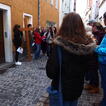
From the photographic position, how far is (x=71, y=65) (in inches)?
96.5

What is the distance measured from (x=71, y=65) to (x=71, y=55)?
0.37ft

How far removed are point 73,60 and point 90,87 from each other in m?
2.98

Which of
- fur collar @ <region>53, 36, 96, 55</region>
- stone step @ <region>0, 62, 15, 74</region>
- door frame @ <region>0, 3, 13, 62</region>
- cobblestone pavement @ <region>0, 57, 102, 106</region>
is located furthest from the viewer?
door frame @ <region>0, 3, 13, 62</region>

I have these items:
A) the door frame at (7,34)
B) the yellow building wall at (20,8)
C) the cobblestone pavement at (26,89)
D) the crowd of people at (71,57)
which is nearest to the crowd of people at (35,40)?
the door frame at (7,34)

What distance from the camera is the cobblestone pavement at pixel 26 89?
4.48 meters

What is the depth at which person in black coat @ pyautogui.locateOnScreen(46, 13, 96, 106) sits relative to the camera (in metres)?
2.40

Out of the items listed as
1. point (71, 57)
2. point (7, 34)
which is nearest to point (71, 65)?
point (71, 57)

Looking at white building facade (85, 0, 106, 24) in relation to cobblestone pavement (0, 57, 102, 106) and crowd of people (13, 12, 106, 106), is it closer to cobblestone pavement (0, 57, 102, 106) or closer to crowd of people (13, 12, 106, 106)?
cobblestone pavement (0, 57, 102, 106)

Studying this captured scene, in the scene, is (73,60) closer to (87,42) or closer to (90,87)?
(87,42)

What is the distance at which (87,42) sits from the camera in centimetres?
252

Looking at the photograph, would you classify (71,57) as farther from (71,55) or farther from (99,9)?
(99,9)

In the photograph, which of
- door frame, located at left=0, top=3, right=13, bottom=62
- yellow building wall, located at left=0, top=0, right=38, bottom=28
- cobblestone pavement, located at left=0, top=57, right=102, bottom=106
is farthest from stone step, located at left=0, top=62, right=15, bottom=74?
yellow building wall, located at left=0, top=0, right=38, bottom=28

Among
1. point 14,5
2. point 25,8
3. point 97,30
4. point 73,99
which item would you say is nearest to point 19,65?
point 14,5

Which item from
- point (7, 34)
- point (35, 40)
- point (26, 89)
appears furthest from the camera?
point (35, 40)
